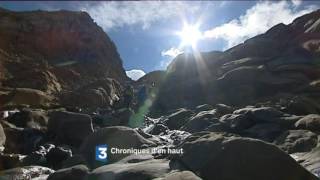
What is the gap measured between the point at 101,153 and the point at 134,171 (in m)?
8.42

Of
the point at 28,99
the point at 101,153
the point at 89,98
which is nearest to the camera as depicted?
the point at 101,153

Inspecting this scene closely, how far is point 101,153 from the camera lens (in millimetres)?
27188

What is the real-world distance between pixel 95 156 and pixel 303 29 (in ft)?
209

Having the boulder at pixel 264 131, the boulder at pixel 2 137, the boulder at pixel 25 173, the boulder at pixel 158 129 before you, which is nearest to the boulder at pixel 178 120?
the boulder at pixel 158 129

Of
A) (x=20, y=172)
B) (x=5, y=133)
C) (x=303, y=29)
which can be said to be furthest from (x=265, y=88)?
(x=20, y=172)

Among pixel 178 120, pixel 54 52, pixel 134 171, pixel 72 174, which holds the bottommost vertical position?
pixel 134 171

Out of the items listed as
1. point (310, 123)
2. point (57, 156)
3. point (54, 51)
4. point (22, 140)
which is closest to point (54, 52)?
point (54, 51)

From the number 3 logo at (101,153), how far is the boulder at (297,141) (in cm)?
1135

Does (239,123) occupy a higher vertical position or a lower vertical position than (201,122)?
lower

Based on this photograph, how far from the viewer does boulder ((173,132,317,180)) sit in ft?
59.6

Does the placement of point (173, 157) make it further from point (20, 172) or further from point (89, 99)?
point (89, 99)

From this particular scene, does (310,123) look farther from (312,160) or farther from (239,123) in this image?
→ (312,160)

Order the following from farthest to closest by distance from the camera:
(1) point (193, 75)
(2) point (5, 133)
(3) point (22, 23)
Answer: (3) point (22, 23) → (1) point (193, 75) → (2) point (5, 133)

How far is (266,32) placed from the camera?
280ft
